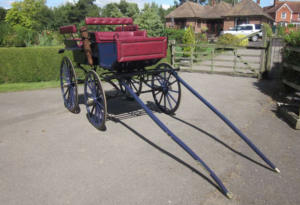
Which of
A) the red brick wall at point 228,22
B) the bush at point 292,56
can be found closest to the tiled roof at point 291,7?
the red brick wall at point 228,22

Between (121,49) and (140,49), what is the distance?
0.40m

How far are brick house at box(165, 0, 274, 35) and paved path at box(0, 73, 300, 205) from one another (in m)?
35.9

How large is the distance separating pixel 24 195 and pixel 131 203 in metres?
1.34

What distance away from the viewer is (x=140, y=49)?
4.91 metres

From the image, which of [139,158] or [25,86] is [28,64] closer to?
[25,86]

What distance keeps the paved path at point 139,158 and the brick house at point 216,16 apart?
3591cm

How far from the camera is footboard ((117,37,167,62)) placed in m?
4.69

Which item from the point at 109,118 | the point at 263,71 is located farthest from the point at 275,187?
the point at 263,71

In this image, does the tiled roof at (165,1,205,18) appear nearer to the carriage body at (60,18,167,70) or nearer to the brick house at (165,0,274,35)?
the brick house at (165,0,274,35)

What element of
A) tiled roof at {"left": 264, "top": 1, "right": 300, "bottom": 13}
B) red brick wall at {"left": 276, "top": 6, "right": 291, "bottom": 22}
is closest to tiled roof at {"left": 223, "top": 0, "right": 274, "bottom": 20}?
red brick wall at {"left": 276, "top": 6, "right": 291, "bottom": 22}

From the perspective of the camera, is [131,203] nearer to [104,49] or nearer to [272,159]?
[272,159]

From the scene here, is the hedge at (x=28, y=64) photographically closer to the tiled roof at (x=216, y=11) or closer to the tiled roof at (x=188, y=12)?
the tiled roof at (x=188, y=12)

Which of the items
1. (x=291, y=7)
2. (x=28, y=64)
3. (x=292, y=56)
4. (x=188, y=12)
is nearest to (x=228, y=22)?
(x=188, y=12)

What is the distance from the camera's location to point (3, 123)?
6023 mm
